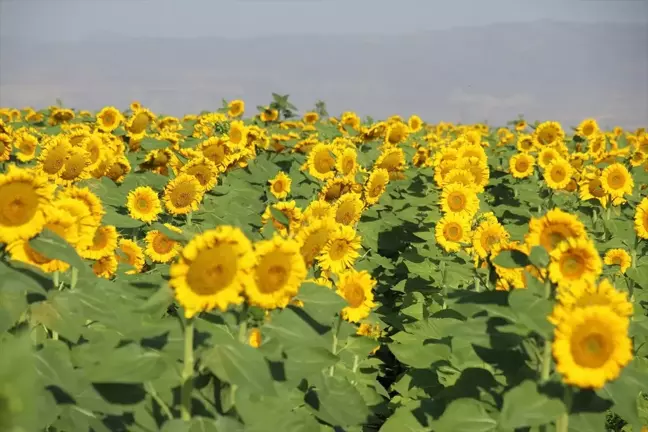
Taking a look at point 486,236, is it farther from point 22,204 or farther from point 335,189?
point 22,204

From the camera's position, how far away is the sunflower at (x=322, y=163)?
789 centimetres

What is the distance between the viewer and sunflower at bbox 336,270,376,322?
4703mm

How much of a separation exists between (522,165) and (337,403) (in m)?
7.43

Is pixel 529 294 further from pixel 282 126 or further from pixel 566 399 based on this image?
pixel 282 126

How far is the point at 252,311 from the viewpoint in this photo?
2.73 meters

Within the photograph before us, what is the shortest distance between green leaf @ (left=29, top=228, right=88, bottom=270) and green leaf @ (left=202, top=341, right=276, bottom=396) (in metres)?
0.67

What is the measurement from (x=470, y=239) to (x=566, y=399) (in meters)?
3.77

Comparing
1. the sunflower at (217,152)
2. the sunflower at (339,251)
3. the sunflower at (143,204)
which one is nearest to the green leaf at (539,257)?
the sunflower at (339,251)

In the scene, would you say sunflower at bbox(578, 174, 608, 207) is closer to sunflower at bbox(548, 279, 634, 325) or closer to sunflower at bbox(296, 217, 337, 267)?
sunflower at bbox(296, 217, 337, 267)

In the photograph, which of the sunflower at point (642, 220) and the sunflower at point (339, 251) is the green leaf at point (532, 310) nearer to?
the sunflower at point (339, 251)

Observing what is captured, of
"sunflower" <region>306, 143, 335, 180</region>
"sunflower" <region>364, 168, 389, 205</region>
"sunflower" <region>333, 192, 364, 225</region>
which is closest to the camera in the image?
"sunflower" <region>333, 192, 364, 225</region>

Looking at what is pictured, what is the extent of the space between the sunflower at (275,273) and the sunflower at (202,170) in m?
4.61

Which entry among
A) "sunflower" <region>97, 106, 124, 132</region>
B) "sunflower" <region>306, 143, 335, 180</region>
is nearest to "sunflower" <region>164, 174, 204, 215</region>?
"sunflower" <region>306, 143, 335, 180</region>

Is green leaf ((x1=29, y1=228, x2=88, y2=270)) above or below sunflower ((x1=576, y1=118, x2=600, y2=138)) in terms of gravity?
below
